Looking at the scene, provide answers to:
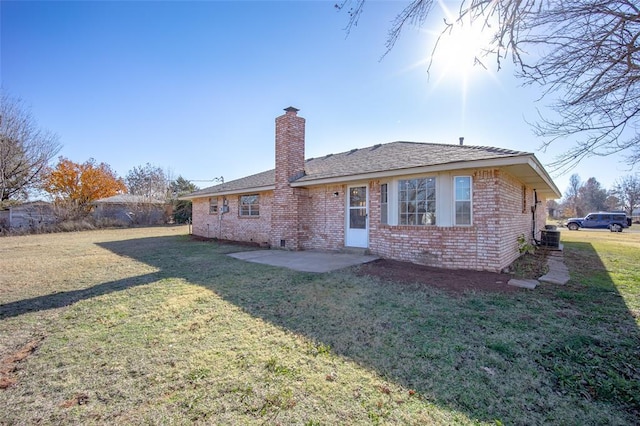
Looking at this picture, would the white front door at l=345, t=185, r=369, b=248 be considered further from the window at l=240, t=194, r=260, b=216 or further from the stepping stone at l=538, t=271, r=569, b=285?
the window at l=240, t=194, r=260, b=216

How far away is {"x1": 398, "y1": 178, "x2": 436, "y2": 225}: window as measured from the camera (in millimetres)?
7574

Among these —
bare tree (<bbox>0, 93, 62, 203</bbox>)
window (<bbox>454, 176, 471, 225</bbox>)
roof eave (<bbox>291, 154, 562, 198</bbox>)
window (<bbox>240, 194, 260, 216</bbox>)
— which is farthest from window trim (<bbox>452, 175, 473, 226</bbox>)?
bare tree (<bbox>0, 93, 62, 203</bbox>)

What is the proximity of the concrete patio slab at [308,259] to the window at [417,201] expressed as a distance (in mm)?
1647

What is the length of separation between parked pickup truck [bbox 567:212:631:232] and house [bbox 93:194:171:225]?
41.3 metres

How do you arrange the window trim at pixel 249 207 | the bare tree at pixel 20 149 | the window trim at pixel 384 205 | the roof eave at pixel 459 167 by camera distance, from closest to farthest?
the roof eave at pixel 459 167
the window trim at pixel 384 205
the window trim at pixel 249 207
the bare tree at pixel 20 149

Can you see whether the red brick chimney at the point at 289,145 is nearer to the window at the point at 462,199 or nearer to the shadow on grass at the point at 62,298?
the window at the point at 462,199

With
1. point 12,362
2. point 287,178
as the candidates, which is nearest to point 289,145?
point 287,178

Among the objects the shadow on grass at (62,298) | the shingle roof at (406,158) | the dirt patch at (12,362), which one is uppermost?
the shingle roof at (406,158)

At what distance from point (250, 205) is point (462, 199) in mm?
9557

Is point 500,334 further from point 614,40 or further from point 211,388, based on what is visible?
point 614,40

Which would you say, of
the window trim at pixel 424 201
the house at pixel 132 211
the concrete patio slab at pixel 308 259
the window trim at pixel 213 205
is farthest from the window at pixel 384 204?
the house at pixel 132 211

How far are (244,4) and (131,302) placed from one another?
738 centimetres

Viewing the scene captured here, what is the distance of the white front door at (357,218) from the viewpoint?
9375 millimetres

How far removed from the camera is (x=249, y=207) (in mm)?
13617
